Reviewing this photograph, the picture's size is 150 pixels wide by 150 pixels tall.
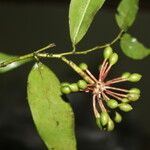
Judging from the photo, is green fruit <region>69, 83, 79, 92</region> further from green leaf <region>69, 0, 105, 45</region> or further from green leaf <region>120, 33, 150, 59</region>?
green leaf <region>120, 33, 150, 59</region>

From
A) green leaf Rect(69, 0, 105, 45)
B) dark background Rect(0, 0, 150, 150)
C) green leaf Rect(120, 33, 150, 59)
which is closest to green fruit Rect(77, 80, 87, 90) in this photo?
green leaf Rect(69, 0, 105, 45)

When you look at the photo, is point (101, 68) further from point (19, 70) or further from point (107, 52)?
point (19, 70)

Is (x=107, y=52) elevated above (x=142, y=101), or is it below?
below

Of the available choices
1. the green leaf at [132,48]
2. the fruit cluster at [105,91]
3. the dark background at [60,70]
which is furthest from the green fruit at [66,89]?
the dark background at [60,70]

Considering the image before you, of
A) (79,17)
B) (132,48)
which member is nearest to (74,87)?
(79,17)

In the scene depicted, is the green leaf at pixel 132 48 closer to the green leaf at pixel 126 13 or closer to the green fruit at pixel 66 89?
the green leaf at pixel 126 13

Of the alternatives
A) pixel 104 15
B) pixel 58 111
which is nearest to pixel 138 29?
pixel 104 15
